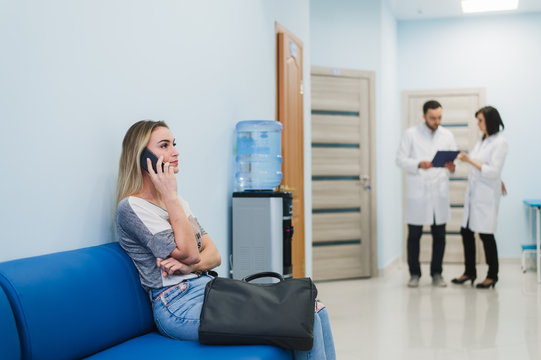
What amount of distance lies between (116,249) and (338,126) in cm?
442

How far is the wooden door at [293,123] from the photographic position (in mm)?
4582

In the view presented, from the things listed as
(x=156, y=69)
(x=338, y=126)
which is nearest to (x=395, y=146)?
(x=338, y=126)

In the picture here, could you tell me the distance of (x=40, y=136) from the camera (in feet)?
6.70

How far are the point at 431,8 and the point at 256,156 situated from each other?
4441 mm

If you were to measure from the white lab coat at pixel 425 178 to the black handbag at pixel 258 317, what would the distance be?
3977mm

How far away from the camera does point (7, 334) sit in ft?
5.38

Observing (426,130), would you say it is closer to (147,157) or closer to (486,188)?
(486,188)

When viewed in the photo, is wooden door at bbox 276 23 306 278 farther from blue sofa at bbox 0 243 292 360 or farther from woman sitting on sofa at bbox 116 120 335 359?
blue sofa at bbox 0 243 292 360

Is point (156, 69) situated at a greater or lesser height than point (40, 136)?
greater

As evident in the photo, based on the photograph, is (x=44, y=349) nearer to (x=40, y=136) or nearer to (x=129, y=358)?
(x=129, y=358)

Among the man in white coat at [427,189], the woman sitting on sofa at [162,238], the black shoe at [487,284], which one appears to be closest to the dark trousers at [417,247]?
the man in white coat at [427,189]

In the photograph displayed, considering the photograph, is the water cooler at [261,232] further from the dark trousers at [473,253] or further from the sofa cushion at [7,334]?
the dark trousers at [473,253]

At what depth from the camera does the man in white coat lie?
5.85 m

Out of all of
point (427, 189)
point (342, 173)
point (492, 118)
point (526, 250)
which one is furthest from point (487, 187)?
point (342, 173)
